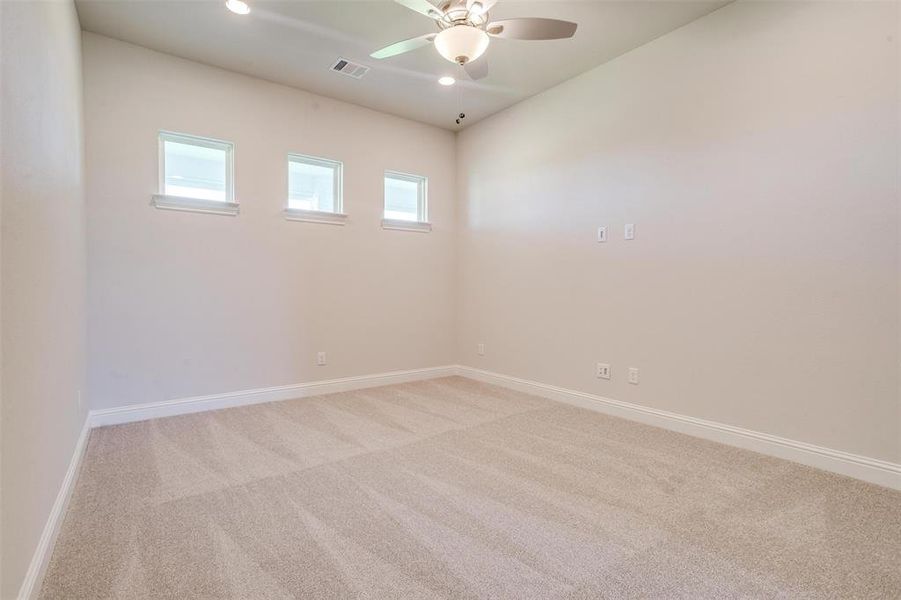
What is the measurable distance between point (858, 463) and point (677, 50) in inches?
112

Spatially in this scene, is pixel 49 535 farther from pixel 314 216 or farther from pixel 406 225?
pixel 406 225

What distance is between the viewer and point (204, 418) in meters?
3.35

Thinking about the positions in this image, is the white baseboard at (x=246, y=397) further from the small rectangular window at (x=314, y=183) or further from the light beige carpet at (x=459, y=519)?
the small rectangular window at (x=314, y=183)

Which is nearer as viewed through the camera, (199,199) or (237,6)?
(237,6)

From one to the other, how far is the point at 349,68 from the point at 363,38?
0.47 metres

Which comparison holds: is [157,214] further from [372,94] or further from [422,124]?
[422,124]

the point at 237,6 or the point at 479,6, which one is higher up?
the point at 237,6

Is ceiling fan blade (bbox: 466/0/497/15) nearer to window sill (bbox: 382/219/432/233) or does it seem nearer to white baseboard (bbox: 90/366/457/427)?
window sill (bbox: 382/219/432/233)

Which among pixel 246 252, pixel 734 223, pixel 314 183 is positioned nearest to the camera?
pixel 734 223

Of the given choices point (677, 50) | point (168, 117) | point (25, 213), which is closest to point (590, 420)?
point (677, 50)

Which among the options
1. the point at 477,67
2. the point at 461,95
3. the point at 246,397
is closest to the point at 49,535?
the point at 246,397

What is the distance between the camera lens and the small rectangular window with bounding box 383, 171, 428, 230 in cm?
469

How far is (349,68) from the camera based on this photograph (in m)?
3.59

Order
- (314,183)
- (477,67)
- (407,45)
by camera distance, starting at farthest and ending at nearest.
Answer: (314,183) → (477,67) → (407,45)
